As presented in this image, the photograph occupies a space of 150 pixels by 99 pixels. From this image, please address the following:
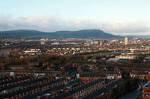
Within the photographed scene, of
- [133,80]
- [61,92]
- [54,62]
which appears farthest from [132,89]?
[54,62]

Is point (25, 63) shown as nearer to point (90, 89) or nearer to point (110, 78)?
point (110, 78)

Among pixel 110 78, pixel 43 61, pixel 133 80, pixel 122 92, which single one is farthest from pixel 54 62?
pixel 122 92

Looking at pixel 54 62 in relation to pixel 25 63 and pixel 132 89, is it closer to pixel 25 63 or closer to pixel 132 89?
pixel 25 63

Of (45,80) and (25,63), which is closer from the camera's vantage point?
(45,80)

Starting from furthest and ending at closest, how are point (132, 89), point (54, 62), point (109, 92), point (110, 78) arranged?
1. point (54, 62)
2. point (110, 78)
3. point (132, 89)
4. point (109, 92)

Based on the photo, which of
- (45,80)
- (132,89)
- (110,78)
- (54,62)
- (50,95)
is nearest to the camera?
(50,95)

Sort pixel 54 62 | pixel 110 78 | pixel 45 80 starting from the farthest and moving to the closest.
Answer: pixel 54 62, pixel 110 78, pixel 45 80

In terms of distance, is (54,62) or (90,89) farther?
(54,62)

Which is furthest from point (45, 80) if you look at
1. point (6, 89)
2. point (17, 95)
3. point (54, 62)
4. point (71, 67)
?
point (54, 62)
